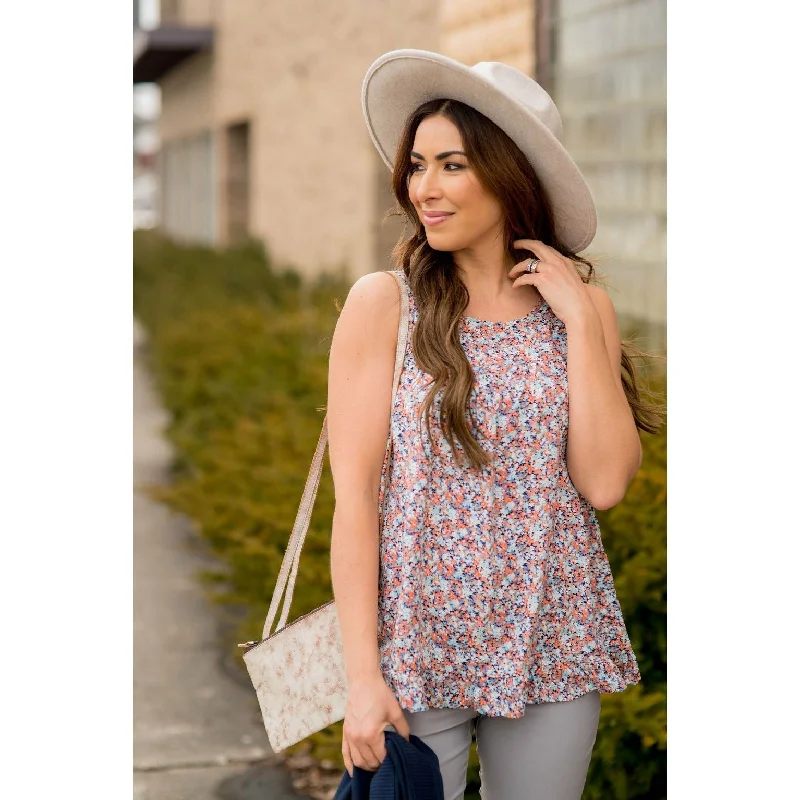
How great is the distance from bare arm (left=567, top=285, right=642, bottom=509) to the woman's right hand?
522 mm

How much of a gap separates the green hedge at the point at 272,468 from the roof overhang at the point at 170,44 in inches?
175

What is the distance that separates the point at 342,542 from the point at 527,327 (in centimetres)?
52

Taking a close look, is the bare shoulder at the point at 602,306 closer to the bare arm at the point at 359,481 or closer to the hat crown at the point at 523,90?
the hat crown at the point at 523,90

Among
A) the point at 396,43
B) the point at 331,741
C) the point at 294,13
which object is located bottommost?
the point at 331,741

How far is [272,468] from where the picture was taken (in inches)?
221

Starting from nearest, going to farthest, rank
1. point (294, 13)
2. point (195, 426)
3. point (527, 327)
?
1. point (527, 327)
2. point (195, 426)
3. point (294, 13)

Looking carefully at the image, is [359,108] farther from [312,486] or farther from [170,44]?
[312,486]

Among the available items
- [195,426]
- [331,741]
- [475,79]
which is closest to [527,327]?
[475,79]

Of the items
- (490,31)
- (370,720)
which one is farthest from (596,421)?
(490,31)

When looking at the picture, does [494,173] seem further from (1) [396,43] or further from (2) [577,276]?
(1) [396,43]

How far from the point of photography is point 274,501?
5.32 meters

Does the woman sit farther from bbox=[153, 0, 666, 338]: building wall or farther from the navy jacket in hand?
bbox=[153, 0, 666, 338]: building wall

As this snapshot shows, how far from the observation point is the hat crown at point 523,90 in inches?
85.4

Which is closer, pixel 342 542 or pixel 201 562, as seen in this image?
pixel 342 542
